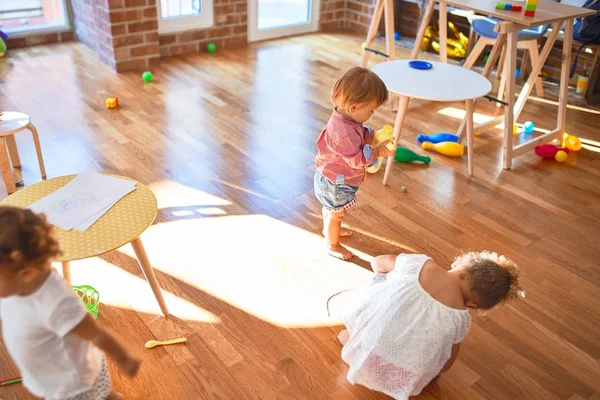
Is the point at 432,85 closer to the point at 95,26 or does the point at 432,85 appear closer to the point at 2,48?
the point at 95,26

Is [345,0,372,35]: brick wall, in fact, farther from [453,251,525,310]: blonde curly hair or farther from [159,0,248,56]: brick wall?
[453,251,525,310]: blonde curly hair

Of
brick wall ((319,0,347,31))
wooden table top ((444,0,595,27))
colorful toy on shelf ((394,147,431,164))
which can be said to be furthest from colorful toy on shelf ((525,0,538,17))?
brick wall ((319,0,347,31))

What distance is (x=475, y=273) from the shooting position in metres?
1.39

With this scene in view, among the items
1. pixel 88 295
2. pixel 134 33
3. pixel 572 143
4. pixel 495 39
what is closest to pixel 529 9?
pixel 495 39

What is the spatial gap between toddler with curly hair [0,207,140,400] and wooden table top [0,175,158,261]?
292 mm

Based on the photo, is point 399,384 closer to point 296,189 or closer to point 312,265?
point 312,265

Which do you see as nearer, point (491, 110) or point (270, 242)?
point (270, 242)

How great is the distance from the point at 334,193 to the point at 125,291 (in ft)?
2.62

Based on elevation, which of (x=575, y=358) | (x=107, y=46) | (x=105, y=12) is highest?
(x=105, y=12)

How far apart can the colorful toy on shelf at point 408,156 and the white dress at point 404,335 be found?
1.32m

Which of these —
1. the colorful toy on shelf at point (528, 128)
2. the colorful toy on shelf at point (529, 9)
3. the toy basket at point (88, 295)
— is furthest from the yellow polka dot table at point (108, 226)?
the colorful toy on shelf at point (528, 128)

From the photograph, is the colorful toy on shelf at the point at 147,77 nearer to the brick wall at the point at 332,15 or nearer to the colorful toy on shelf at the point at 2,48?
the colorful toy on shelf at the point at 2,48

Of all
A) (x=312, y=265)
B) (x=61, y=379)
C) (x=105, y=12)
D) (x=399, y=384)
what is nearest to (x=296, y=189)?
(x=312, y=265)

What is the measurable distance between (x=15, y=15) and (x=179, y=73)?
140 centimetres
